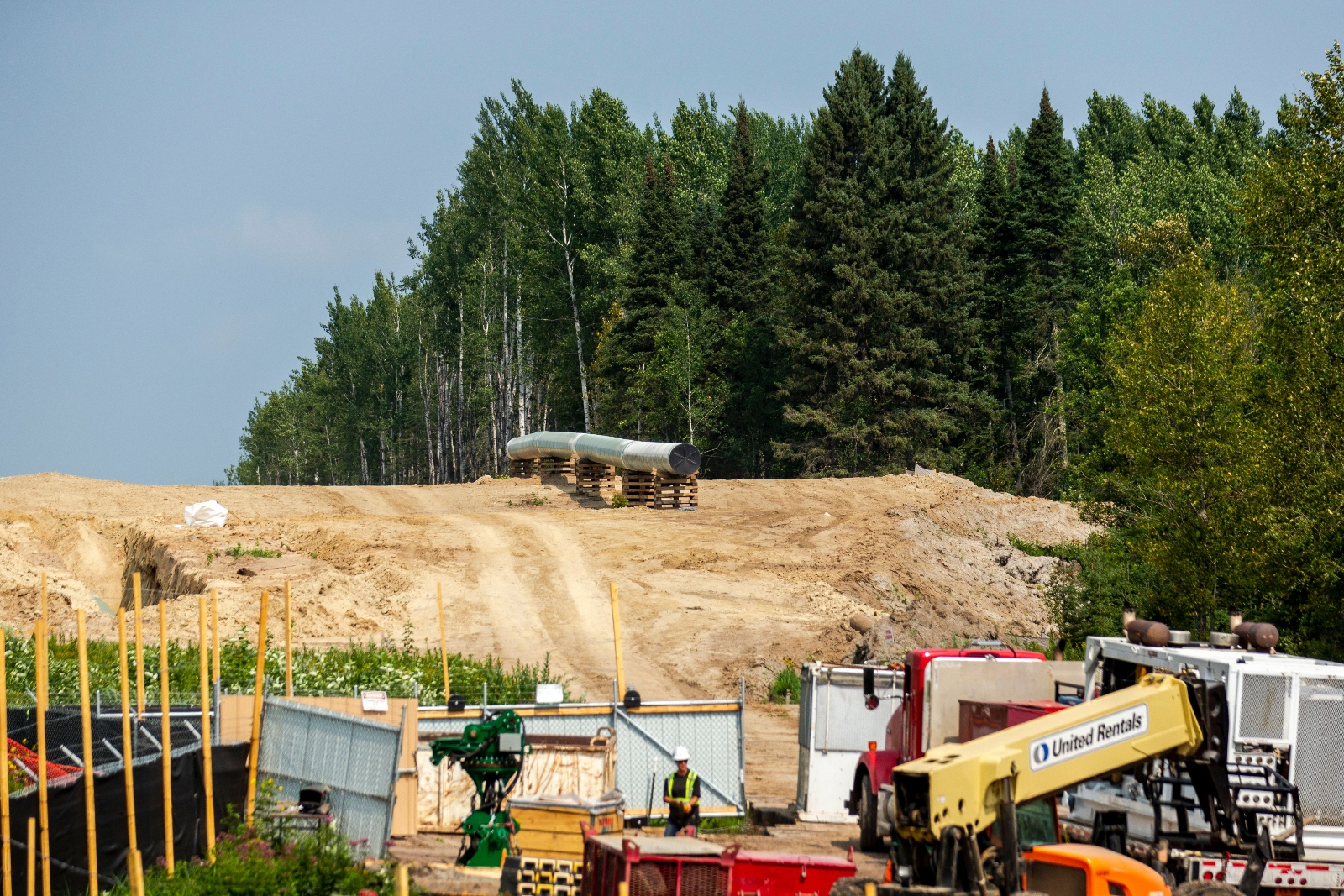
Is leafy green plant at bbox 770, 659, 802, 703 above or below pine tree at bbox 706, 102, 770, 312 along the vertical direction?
below

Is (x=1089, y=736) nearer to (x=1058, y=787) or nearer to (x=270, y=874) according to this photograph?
(x=1058, y=787)

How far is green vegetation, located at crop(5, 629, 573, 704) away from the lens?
2002 centimetres

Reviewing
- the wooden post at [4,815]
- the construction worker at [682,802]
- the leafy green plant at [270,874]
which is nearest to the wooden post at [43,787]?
the wooden post at [4,815]

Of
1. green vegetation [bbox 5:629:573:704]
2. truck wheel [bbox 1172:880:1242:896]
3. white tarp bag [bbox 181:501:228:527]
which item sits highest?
white tarp bag [bbox 181:501:228:527]

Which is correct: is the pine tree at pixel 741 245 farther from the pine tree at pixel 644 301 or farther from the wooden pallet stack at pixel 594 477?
the wooden pallet stack at pixel 594 477

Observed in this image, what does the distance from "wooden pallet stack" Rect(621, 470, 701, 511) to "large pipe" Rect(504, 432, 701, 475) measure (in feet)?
1.78

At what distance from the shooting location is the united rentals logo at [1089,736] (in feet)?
29.3

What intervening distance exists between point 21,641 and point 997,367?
50.3 m

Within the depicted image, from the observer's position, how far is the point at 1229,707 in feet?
32.7

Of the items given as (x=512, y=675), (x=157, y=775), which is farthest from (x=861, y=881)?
(x=512, y=675)

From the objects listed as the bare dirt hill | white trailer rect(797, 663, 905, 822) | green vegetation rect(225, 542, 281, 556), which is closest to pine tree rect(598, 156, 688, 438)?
the bare dirt hill

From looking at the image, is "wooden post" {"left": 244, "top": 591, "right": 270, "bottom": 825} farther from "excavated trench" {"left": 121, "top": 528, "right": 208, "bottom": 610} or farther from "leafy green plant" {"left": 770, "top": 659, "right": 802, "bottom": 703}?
"excavated trench" {"left": 121, "top": 528, "right": 208, "bottom": 610}

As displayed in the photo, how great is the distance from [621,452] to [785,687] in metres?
17.0

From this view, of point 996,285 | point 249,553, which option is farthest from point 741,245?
point 249,553
